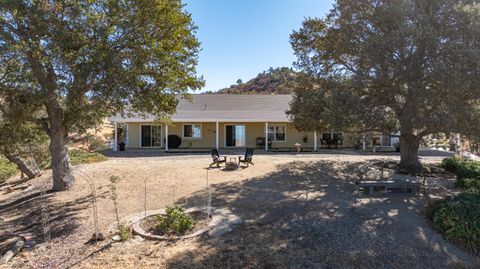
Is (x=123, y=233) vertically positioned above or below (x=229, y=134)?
below

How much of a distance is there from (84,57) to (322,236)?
7.15 meters

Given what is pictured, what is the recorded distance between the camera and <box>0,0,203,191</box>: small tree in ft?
27.5

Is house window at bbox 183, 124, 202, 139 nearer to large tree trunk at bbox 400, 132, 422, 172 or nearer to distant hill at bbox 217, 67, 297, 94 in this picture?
large tree trunk at bbox 400, 132, 422, 172

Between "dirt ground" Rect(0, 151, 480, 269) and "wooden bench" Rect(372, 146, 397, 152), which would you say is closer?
"dirt ground" Rect(0, 151, 480, 269)

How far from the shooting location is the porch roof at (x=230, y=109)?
2359 cm

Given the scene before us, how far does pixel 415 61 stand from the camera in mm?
10508

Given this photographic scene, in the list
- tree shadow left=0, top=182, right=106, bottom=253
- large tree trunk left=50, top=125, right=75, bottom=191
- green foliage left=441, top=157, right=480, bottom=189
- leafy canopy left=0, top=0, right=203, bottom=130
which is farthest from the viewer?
large tree trunk left=50, top=125, right=75, bottom=191

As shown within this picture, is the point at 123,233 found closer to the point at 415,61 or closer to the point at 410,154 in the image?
the point at 415,61

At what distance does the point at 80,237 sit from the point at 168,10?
21.7 feet

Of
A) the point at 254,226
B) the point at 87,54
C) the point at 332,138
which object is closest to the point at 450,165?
the point at 254,226

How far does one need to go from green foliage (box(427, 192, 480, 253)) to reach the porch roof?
15761mm

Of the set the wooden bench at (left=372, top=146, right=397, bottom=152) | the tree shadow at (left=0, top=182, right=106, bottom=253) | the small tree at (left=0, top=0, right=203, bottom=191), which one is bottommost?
the tree shadow at (left=0, top=182, right=106, bottom=253)

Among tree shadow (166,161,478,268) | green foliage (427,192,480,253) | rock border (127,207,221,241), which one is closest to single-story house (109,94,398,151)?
tree shadow (166,161,478,268)

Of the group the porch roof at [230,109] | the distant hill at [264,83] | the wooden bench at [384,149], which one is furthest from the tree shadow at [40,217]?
the distant hill at [264,83]
